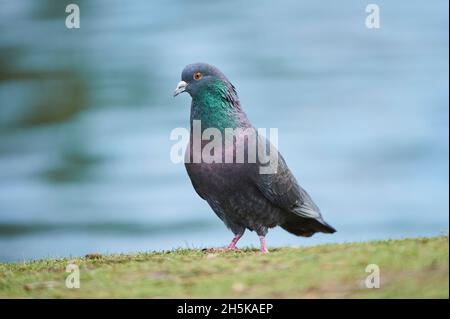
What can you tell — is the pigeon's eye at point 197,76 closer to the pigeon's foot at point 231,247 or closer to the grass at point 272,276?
the pigeon's foot at point 231,247

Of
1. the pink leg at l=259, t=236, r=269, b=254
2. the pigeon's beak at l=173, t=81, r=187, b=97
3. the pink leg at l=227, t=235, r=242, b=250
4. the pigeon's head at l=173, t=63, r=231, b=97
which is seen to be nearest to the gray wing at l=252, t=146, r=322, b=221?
the pink leg at l=259, t=236, r=269, b=254

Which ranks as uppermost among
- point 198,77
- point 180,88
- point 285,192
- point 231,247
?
point 198,77

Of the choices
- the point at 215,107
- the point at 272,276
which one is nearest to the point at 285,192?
the point at 215,107

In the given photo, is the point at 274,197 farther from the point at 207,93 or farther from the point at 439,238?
the point at 439,238

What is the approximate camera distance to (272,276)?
6.82 meters

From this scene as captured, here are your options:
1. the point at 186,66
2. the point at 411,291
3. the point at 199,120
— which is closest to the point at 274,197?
the point at 199,120

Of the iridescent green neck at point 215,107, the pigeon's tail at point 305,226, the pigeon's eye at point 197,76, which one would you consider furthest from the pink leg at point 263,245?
the pigeon's eye at point 197,76

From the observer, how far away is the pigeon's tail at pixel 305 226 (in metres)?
9.70

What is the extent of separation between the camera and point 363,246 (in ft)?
24.5

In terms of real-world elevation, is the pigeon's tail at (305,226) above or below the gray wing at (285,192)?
below

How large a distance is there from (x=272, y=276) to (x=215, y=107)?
289 cm

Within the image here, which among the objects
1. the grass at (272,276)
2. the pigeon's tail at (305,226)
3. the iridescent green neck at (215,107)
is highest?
the iridescent green neck at (215,107)

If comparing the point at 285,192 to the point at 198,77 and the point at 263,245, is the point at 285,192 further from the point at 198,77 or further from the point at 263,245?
the point at 198,77
